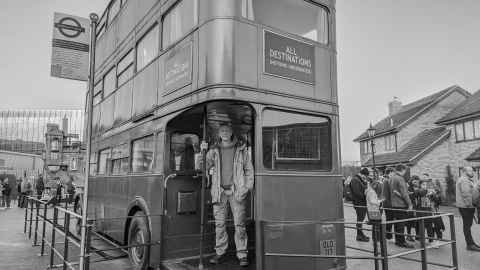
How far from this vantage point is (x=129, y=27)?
749cm

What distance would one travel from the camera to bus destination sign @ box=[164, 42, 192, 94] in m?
5.11

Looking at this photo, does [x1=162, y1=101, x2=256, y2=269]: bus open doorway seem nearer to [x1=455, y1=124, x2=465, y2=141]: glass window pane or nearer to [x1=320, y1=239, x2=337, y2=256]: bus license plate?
[x1=320, y1=239, x2=337, y2=256]: bus license plate

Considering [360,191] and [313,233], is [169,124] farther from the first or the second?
[360,191]

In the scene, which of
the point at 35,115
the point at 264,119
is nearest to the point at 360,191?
the point at 264,119

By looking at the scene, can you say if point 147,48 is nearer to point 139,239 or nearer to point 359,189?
point 139,239

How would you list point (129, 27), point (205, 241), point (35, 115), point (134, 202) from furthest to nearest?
1. point (35, 115)
2. point (129, 27)
3. point (134, 202)
4. point (205, 241)

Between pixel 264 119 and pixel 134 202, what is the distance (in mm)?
3066

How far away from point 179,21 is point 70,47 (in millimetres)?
1751

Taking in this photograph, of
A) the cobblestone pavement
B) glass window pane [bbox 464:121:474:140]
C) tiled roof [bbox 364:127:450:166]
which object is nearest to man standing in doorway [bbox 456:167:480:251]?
the cobblestone pavement

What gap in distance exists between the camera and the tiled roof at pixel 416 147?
2524cm

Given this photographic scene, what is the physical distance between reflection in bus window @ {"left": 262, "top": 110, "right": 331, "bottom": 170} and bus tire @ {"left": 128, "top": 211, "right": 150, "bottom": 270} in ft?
7.89

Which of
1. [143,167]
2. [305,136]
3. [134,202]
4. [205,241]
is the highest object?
[305,136]

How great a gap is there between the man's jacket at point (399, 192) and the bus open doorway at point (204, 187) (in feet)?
14.3

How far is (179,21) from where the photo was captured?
217 inches
